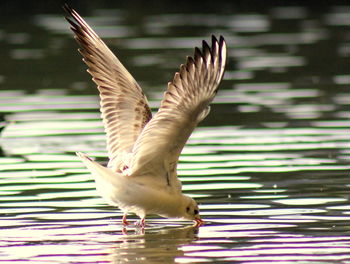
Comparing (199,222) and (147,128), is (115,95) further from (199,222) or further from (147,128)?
(147,128)

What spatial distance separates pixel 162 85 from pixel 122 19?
13.1m

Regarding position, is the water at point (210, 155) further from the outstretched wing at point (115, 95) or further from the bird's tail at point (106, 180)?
the outstretched wing at point (115, 95)

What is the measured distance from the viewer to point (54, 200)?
13.9m

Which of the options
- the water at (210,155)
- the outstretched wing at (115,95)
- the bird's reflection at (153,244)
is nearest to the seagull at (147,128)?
the outstretched wing at (115,95)

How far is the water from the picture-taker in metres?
11.7

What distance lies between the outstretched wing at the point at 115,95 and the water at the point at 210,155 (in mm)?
856

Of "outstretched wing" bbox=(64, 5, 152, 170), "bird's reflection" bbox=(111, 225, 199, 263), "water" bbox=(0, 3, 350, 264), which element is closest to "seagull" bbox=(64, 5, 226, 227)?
"outstretched wing" bbox=(64, 5, 152, 170)

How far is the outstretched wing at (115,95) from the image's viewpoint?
13.0m

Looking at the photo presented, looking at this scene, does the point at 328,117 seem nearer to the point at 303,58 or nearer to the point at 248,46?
the point at 303,58

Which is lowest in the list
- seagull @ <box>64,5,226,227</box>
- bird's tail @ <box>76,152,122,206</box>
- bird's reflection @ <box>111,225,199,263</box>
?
bird's reflection @ <box>111,225,199,263</box>

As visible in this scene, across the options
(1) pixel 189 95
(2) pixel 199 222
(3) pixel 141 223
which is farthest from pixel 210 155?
(1) pixel 189 95

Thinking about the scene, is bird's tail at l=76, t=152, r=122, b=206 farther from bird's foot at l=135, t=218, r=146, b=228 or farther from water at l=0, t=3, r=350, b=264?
bird's foot at l=135, t=218, r=146, b=228

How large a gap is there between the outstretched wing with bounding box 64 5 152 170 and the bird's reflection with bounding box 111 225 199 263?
89cm

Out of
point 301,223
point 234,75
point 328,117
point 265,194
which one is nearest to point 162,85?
point 234,75
